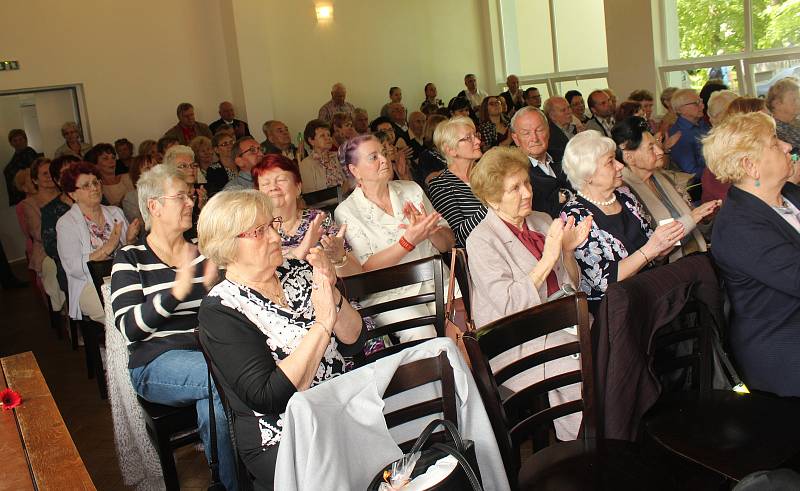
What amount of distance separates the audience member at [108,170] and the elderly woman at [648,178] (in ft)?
15.8

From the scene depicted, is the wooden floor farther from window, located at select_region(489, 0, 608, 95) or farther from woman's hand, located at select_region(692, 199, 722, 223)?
window, located at select_region(489, 0, 608, 95)

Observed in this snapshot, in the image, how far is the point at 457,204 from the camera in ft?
14.4

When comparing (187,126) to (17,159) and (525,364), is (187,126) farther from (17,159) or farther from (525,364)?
(525,364)

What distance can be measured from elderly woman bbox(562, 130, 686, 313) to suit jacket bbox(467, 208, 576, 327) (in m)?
0.14

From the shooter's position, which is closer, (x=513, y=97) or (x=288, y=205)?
(x=288, y=205)

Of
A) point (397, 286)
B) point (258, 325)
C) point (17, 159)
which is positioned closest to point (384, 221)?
point (397, 286)

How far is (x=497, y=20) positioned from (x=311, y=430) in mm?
14138

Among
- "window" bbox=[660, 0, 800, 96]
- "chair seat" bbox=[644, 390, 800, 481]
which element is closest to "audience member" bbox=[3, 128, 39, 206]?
"window" bbox=[660, 0, 800, 96]

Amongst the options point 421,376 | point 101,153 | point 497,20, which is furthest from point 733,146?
point 497,20

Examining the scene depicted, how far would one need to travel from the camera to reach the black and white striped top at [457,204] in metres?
4.26

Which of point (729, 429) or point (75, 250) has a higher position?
point (75, 250)

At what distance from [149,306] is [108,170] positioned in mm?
4554

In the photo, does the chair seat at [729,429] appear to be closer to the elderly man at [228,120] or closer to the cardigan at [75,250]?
the cardigan at [75,250]

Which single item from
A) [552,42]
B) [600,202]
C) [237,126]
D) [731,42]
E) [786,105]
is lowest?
[600,202]
